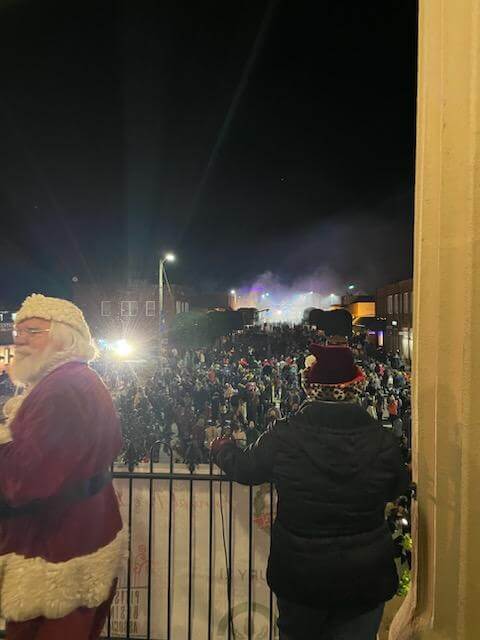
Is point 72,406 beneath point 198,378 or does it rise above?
above

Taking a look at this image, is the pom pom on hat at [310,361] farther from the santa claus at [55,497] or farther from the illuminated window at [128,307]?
the illuminated window at [128,307]

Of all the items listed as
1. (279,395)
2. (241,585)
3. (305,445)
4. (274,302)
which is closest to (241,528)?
(241,585)

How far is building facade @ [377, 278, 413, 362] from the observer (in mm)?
26906

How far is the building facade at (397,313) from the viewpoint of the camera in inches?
1059

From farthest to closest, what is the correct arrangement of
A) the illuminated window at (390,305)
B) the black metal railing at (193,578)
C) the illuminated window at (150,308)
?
the illuminated window at (150,308), the illuminated window at (390,305), the black metal railing at (193,578)

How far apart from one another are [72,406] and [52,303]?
0.55 meters

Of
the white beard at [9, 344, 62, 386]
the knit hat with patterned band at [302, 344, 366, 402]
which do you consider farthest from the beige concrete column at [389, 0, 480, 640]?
the white beard at [9, 344, 62, 386]

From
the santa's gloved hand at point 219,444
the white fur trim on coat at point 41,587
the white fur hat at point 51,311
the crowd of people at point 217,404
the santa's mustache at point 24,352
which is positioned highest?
the white fur hat at point 51,311

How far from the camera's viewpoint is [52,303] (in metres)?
2.07

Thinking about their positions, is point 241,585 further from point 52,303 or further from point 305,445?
point 52,303

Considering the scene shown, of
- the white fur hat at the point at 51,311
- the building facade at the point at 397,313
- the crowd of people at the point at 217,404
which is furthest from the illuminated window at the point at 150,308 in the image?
the white fur hat at the point at 51,311

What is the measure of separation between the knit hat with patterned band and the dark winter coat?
5 cm

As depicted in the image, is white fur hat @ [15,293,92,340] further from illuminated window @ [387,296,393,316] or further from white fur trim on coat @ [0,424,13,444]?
illuminated window @ [387,296,393,316]

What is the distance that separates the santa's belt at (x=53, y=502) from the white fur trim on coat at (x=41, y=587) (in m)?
0.21
